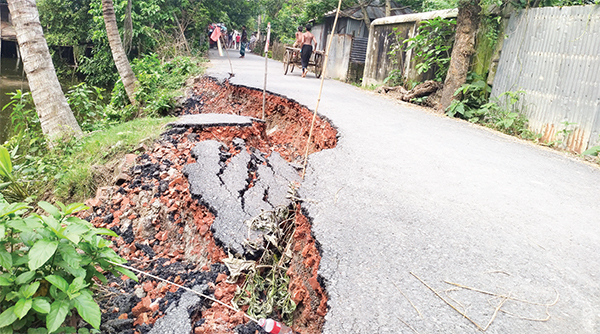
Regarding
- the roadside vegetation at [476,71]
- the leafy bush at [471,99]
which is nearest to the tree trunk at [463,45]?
the roadside vegetation at [476,71]

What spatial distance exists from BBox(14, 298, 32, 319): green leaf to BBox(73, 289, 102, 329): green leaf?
18cm

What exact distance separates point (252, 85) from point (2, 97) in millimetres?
11784

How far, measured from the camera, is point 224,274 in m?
2.65

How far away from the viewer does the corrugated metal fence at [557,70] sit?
550 cm

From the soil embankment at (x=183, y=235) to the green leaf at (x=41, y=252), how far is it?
2.22 feet

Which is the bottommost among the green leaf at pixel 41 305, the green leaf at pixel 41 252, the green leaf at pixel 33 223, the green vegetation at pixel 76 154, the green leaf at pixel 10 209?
the green vegetation at pixel 76 154

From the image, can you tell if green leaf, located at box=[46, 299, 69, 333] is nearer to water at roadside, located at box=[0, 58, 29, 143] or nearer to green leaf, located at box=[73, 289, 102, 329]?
green leaf, located at box=[73, 289, 102, 329]

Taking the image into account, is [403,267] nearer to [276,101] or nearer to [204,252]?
[204,252]

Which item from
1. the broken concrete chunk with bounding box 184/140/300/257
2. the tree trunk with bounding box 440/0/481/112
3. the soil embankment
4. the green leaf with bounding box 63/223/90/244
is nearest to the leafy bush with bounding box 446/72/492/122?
the tree trunk with bounding box 440/0/481/112

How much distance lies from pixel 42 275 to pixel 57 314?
0.85ft

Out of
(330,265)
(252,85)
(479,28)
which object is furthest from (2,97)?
(330,265)

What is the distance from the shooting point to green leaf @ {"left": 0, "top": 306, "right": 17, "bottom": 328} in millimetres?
1793

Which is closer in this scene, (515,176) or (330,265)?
(330,265)

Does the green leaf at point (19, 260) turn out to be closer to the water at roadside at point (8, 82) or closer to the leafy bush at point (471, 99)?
the leafy bush at point (471, 99)
